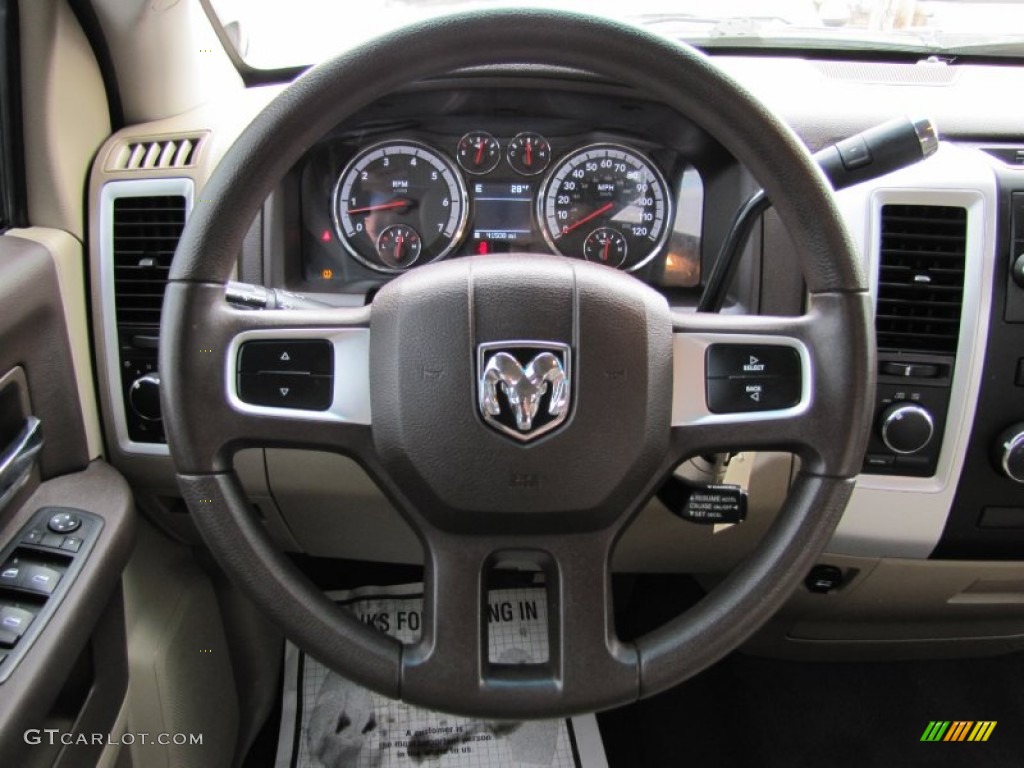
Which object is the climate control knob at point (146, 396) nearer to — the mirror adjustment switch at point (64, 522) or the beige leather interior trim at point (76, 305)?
the beige leather interior trim at point (76, 305)

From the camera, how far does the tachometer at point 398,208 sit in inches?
48.4

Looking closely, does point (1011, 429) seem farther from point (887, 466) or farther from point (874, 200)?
point (874, 200)

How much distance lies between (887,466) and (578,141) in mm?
594

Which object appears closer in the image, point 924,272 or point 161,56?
point 924,272

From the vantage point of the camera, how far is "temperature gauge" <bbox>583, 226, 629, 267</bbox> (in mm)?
1247

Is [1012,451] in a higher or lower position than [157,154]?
lower

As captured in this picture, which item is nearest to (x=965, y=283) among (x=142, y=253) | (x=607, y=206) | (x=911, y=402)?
(x=911, y=402)

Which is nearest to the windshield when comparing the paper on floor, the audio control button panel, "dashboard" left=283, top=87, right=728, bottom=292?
"dashboard" left=283, top=87, right=728, bottom=292

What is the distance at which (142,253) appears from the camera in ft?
3.73

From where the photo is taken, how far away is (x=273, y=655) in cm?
162

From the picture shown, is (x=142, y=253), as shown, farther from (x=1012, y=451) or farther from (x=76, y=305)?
(x=1012, y=451)

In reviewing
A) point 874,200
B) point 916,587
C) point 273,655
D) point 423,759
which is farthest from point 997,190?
point 273,655

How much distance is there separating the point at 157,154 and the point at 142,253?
134 millimetres

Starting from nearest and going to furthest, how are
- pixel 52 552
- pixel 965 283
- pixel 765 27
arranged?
A: pixel 52 552 → pixel 965 283 → pixel 765 27
